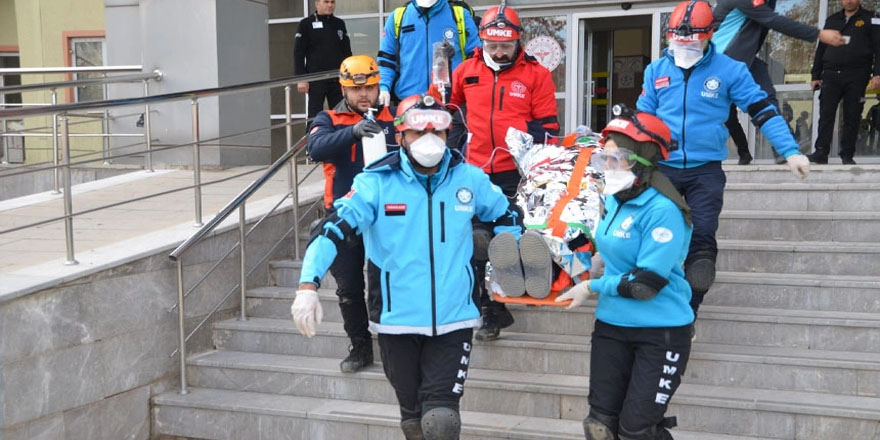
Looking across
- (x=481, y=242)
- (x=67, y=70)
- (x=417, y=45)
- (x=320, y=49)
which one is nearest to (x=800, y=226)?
(x=417, y=45)

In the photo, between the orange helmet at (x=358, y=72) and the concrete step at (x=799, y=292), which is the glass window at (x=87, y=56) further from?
the concrete step at (x=799, y=292)

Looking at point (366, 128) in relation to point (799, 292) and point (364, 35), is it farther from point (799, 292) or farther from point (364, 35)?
point (364, 35)

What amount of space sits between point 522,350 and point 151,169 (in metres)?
5.86

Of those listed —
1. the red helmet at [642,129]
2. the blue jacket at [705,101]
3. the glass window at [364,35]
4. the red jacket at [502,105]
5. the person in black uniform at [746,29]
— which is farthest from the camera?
the glass window at [364,35]

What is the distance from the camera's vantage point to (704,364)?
5070 mm

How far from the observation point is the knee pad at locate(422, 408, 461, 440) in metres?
3.83

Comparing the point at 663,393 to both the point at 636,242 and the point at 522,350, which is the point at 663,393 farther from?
the point at 522,350

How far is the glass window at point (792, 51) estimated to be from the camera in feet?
33.0

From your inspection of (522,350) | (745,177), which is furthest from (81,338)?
(745,177)

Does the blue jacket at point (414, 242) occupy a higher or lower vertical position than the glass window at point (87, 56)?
lower

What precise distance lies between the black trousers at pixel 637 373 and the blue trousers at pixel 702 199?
117cm

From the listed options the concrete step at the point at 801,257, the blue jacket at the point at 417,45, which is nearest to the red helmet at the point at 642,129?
the concrete step at the point at 801,257

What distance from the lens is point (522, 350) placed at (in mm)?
5449

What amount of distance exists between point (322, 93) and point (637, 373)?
20.4ft
